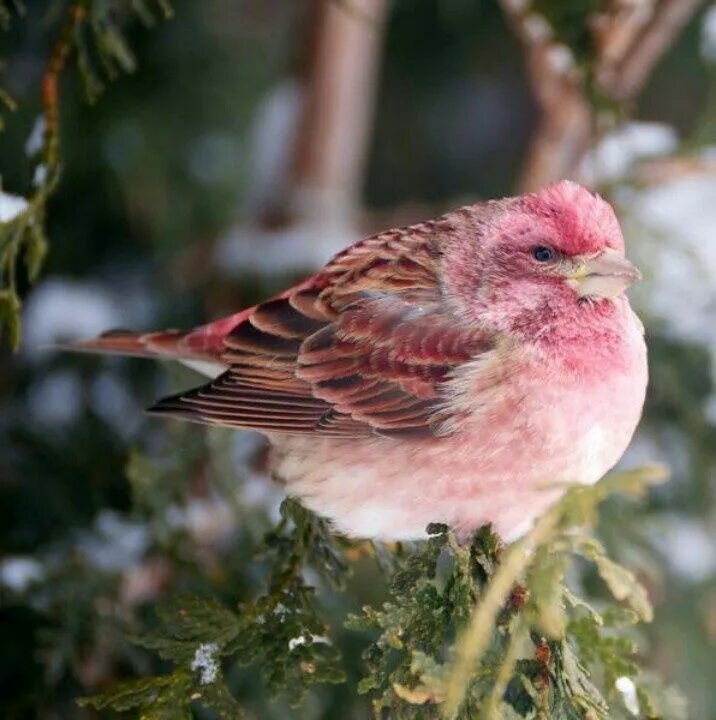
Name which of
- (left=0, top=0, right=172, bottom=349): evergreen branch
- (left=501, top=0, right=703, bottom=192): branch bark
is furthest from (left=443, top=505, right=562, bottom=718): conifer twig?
(left=501, top=0, right=703, bottom=192): branch bark

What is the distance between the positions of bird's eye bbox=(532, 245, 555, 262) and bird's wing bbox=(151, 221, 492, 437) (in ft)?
0.66

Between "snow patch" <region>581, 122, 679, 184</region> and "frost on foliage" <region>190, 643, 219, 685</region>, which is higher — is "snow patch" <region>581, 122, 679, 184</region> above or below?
above

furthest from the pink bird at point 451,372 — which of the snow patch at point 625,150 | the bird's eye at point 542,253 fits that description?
the snow patch at point 625,150

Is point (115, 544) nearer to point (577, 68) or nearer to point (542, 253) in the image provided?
point (542, 253)

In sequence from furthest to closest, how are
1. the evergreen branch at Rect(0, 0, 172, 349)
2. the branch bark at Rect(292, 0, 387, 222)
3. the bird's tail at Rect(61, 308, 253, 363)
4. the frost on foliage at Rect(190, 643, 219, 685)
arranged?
1. the branch bark at Rect(292, 0, 387, 222)
2. the bird's tail at Rect(61, 308, 253, 363)
3. the evergreen branch at Rect(0, 0, 172, 349)
4. the frost on foliage at Rect(190, 643, 219, 685)

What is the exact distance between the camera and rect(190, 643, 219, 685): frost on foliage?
2.27m

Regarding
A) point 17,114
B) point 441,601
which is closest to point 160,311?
point 17,114

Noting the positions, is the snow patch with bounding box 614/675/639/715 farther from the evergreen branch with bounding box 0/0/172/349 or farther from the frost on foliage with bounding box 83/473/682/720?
the evergreen branch with bounding box 0/0/172/349

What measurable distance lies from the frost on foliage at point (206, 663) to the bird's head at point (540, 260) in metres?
0.87

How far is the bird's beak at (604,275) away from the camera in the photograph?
2498 mm

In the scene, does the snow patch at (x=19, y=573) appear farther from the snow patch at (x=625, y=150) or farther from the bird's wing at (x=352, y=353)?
the snow patch at (x=625, y=150)

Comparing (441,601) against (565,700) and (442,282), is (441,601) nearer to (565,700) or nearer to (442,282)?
(565,700)

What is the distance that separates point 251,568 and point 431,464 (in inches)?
37.2

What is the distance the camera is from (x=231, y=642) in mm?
2344
